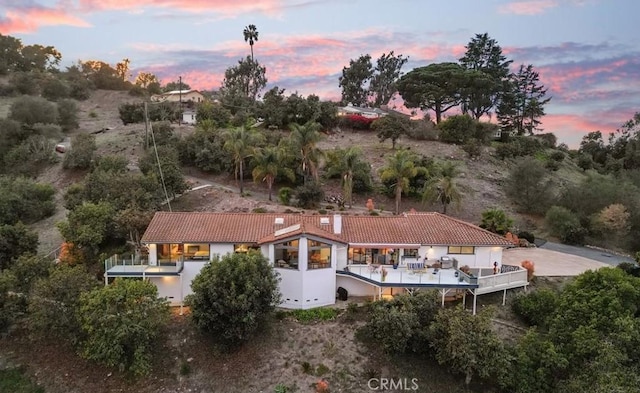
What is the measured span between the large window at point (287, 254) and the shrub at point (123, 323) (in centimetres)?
710

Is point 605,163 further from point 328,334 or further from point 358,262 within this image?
point 328,334

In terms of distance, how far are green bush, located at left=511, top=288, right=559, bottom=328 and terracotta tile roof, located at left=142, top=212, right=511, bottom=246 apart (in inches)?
152

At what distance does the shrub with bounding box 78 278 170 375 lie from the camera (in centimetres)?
2227

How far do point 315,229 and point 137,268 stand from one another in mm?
11047

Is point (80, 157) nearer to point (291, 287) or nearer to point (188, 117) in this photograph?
point (188, 117)

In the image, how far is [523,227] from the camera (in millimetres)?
42969

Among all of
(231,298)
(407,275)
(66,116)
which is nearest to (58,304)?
(231,298)

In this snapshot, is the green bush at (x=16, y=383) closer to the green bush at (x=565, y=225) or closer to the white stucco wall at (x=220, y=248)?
the white stucco wall at (x=220, y=248)

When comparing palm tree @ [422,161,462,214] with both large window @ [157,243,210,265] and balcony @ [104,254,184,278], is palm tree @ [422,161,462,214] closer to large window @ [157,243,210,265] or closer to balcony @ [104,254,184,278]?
large window @ [157,243,210,265]

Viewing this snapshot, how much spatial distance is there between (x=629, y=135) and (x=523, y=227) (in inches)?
1672

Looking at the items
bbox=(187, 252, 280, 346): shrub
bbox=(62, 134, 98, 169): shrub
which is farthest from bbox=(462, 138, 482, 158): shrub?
bbox=(62, 134, 98, 169): shrub

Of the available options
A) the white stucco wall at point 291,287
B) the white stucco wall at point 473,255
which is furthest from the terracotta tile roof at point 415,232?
the white stucco wall at point 291,287

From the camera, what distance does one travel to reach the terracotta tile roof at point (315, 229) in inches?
1110

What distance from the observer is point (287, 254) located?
27.6 m
